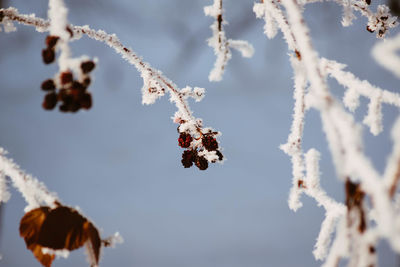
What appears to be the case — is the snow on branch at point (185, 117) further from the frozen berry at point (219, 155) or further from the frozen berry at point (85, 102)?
the frozen berry at point (85, 102)

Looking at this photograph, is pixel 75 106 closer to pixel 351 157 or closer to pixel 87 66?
pixel 87 66

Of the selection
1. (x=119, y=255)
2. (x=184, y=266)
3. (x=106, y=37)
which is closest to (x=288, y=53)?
(x=106, y=37)

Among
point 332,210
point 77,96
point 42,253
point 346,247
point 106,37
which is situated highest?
point 106,37

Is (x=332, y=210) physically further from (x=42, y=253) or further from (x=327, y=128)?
(x=42, y=253)

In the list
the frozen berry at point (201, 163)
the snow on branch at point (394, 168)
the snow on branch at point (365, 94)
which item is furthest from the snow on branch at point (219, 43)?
the snow on branch at point (394, 168)

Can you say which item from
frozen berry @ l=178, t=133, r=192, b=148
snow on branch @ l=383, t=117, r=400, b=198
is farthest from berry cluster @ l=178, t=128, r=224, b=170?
snow on branch @ l=383, t=117, r=400, b=198
